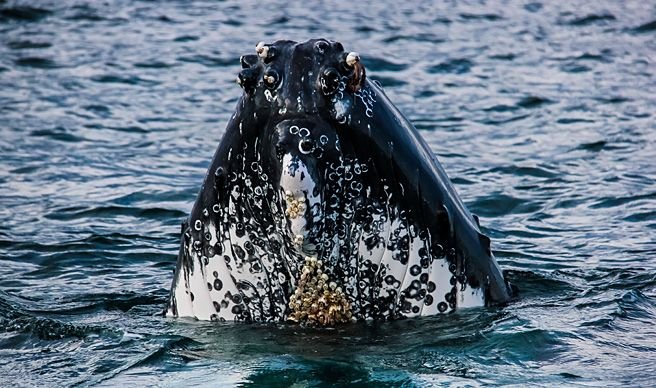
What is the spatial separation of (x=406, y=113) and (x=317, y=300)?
837cm

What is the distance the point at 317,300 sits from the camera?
21.9 ft

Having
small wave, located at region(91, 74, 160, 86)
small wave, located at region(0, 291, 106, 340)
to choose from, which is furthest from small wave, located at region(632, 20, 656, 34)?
small wave, located at region(0, 291, 106, 340)

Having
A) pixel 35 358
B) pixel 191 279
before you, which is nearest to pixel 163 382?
pixel 191 279

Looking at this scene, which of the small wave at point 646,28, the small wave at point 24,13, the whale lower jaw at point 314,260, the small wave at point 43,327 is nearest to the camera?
the whale lower jaw at point 314,260

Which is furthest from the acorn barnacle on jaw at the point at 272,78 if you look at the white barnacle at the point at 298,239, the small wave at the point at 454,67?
the small wave at the point at 454,67

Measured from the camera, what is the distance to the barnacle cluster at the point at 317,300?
6.54 meters

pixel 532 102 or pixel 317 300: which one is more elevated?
pixel 317 300

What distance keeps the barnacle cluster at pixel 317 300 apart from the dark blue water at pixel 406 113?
7 centimetres

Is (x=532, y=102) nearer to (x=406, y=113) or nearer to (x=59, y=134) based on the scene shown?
(x=406, y=113)

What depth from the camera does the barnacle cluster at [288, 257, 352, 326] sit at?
21.5 feet

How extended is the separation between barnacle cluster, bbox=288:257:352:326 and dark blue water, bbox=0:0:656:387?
0.24ft

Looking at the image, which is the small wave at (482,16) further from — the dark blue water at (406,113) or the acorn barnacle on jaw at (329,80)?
the acorn barnacle on jaw at (329,80)

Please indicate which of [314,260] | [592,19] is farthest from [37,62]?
[314,260]

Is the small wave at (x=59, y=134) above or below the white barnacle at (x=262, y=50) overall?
below
